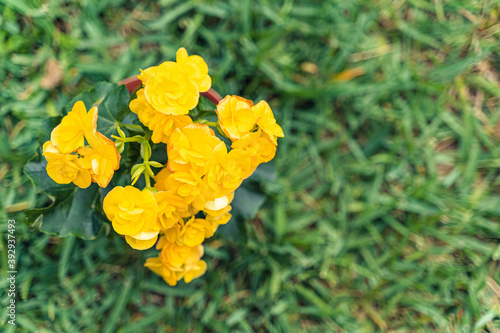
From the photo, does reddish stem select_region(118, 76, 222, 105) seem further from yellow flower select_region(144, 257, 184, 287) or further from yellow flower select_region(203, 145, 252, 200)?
yellow flower select_region(144, 257, 184, 287)

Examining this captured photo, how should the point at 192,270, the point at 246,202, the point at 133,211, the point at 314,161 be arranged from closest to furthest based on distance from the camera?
1. the point at 133,211
2. the point at 192,270
3. the point at 246,202
4. the point at 314,161

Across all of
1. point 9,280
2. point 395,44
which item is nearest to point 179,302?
point 9,280

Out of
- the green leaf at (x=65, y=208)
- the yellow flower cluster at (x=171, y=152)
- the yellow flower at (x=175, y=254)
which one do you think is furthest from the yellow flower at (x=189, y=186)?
the green leaf at (x=65, y=208)

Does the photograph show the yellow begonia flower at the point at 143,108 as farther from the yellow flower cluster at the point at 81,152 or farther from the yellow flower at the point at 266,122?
the yellow flower at the point at 266,122

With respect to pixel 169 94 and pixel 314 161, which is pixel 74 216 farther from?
pixel 314 161

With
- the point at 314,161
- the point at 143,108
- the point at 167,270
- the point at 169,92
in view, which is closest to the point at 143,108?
the point at 143,108

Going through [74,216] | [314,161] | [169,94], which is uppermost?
[169,94]
